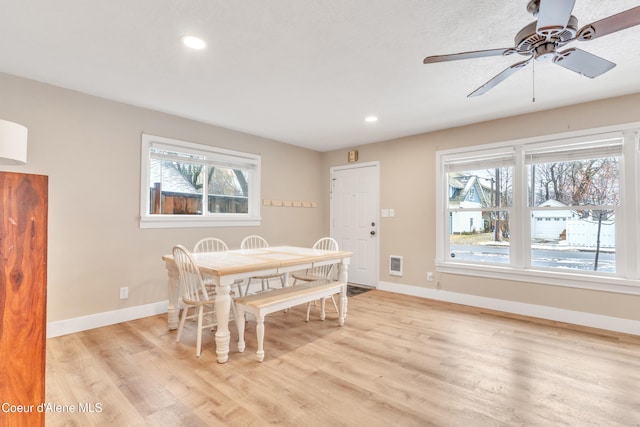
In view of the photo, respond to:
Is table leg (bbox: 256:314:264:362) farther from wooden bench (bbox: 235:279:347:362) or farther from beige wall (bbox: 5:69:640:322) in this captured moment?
A: beige wall (bbox: 5:69:640:322)

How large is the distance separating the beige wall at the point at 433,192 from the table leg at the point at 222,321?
116 inches

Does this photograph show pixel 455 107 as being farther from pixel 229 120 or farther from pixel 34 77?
pixel 34 77

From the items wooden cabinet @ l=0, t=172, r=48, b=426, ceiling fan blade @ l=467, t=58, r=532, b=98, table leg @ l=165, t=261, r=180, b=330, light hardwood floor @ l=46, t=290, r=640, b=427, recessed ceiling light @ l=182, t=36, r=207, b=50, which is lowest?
light hardwood floor @ l=46, t=290, r=640, b=427

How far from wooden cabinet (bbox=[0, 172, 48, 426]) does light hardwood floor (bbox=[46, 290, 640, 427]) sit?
80 cm

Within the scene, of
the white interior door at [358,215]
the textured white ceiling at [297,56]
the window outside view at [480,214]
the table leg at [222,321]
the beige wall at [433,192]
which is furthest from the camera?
the white interior door at [358,215]

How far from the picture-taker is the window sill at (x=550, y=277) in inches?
121

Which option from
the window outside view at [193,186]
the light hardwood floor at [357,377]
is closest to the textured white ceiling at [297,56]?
the window outside view at [193,186]

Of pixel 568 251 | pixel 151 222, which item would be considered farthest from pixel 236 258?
pixel 568 251

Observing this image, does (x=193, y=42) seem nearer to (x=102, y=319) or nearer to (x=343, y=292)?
(x=343, y=292)

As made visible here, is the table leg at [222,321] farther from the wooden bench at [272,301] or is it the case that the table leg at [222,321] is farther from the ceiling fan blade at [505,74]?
the ceiling fan blade at [505,74]

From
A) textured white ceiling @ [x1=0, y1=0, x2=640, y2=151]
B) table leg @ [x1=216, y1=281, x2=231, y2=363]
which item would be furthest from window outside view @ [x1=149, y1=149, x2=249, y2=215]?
table leg @ [x1=216, y1=281, x2=231, y2=363]

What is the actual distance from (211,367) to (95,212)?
2030mm

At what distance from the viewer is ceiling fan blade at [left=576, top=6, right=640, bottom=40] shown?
1345 mm

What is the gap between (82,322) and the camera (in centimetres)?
300
